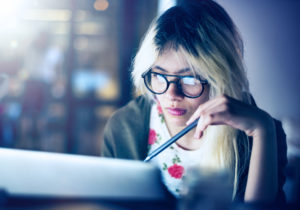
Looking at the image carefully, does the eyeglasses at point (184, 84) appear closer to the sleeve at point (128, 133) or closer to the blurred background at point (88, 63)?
the sleeve at point (128, 133)

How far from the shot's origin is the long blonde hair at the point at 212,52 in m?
0.97

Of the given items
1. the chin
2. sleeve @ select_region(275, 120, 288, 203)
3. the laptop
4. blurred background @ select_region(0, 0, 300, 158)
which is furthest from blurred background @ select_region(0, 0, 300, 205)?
the laptop

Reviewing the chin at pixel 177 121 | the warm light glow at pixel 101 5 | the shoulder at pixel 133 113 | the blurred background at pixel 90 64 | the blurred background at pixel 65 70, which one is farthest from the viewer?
the warm light glow at pixel 101 5

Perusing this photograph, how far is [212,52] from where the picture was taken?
97 centimetres

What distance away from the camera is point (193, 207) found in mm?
412

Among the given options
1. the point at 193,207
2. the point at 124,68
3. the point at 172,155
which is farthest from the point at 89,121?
the point at 193,207

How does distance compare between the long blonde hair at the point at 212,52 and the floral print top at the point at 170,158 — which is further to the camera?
the floral print top at the point at 170,158

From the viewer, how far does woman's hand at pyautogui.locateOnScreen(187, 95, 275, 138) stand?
2.62ft

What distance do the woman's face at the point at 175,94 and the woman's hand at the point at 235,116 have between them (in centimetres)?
19

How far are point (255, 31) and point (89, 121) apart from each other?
8.79 feet

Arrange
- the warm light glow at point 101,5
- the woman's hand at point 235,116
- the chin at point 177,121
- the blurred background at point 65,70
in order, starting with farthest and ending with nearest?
1. the warm light glow at point 101,5
2. the blurred background at point 65,70
3. the chin at point 177,121
4. the woman's hand at point 235,116

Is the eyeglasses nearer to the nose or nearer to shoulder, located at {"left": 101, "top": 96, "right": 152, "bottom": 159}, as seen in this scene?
the nose

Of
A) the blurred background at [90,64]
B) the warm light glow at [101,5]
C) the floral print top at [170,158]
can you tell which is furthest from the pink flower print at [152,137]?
the warm light glow at [101,5]

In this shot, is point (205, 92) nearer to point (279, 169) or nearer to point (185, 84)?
point (185, 84)
